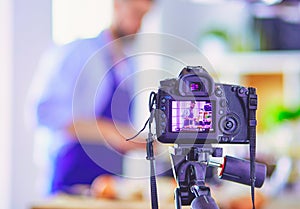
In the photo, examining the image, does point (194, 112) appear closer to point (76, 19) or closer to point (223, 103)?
point (223, 103)

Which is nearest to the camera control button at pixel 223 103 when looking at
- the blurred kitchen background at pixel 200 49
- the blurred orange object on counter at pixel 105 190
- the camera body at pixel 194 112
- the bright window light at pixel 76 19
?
the camera body at pixel 194 112

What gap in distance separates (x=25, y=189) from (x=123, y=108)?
6.10ft

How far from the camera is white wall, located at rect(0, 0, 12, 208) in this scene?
2758mm

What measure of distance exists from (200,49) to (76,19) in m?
0.64

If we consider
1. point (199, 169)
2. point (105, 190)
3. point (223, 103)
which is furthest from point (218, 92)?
point (105, 190)

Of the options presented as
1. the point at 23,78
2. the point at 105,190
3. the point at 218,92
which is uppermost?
the point at 23,78

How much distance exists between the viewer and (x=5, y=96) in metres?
2.80

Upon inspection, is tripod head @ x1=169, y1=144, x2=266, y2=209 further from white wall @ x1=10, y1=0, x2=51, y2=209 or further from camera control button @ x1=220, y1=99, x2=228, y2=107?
white wall @ x1=10, y1=0, x2=51, y2=209

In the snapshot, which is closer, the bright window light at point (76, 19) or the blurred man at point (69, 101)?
the blurred man at point (69, 101)

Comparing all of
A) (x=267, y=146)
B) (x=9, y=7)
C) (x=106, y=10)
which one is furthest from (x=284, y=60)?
(x=9, y=7)

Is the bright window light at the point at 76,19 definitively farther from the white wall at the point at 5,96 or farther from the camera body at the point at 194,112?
the camera body at the point at 194,112

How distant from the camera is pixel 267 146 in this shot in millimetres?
2967

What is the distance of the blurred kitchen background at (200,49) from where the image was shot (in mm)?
2809

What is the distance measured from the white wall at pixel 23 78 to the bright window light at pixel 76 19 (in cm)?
5
